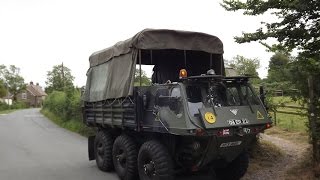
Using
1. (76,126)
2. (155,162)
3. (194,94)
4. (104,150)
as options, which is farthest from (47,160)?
(76,126)

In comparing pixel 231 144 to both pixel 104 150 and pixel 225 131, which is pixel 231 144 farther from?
pixel 104 150

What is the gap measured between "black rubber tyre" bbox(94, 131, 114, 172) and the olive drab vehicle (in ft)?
0.08

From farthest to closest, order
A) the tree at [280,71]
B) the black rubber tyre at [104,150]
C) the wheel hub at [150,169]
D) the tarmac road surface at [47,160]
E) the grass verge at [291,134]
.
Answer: the grass verge at [291,134], the black rubber tyre at [104,150], the tarmac road surface at [47,160], the tree at [280,71], the wheel hub at [150,169]

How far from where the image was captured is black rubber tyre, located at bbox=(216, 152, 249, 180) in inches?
360

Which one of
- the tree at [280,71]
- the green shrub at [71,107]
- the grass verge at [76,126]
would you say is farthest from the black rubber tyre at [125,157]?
the green shrub at [71,107]

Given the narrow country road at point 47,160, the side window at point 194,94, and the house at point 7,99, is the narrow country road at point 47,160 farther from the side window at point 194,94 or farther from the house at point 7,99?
the house at point 7,99

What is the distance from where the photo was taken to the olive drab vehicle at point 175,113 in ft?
25.6

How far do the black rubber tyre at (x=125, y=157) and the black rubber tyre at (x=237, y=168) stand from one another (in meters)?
1.97

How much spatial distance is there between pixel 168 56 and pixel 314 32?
13.3ft

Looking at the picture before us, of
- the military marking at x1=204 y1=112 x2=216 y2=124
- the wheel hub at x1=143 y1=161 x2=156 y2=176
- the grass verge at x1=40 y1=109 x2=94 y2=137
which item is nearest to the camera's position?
the military marking at x1=204 y1=112 x2=216 y2=124

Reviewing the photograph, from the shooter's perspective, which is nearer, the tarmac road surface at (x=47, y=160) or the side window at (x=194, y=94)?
the side window at (x=194, y=94)

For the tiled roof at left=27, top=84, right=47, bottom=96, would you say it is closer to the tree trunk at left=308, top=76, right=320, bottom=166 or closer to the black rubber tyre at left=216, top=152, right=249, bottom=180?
the black rubber tyre at left=216, top=152, right=249, bottom=180

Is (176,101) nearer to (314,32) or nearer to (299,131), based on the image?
(314,32)

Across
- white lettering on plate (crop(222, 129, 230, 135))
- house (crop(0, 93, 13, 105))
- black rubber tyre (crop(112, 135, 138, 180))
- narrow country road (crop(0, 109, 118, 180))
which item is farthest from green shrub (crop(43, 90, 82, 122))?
house (crop(0, 93, 13, 105))
